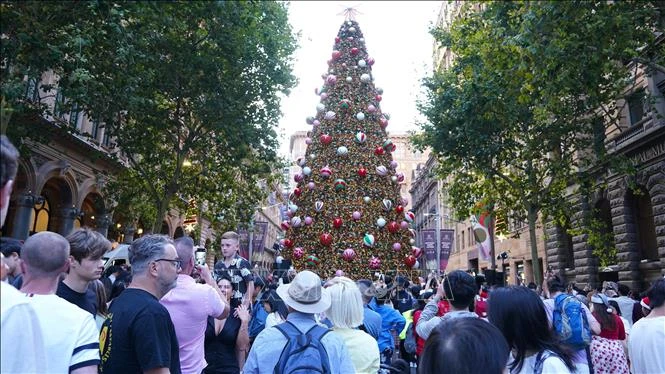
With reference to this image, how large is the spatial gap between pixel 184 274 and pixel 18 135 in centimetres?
1137

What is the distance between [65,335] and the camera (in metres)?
2.38

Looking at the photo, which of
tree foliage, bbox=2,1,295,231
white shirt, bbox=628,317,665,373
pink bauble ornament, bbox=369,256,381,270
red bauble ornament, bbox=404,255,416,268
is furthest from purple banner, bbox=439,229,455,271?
white shirt, bbox=628,317,665,373

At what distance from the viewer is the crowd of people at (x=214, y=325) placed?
1851 mm

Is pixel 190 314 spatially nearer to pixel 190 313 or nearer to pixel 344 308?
pixel 190 313

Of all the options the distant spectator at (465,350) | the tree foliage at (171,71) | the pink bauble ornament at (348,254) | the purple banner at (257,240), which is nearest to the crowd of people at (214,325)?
the distant spectator at (465,350)

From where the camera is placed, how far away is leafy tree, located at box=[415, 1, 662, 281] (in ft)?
37.2

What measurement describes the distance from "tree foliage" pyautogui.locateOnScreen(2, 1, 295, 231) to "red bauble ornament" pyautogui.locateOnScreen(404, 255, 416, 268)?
22.6 feet

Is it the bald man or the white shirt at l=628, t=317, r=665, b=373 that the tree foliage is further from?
the white shirt at l=628, t=317, r=665, b=373

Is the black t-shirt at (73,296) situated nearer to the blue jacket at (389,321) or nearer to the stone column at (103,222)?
the blue jacket at (389,321)

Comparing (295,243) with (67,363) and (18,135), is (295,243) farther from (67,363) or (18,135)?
(67,363)

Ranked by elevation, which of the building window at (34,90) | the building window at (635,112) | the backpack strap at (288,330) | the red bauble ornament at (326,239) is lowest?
the backpack strap at (288,330)

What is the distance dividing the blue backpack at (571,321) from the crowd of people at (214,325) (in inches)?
0.5

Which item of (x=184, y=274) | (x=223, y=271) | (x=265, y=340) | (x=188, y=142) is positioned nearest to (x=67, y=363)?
(x=265, y=340)

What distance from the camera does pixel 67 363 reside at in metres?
2.34
